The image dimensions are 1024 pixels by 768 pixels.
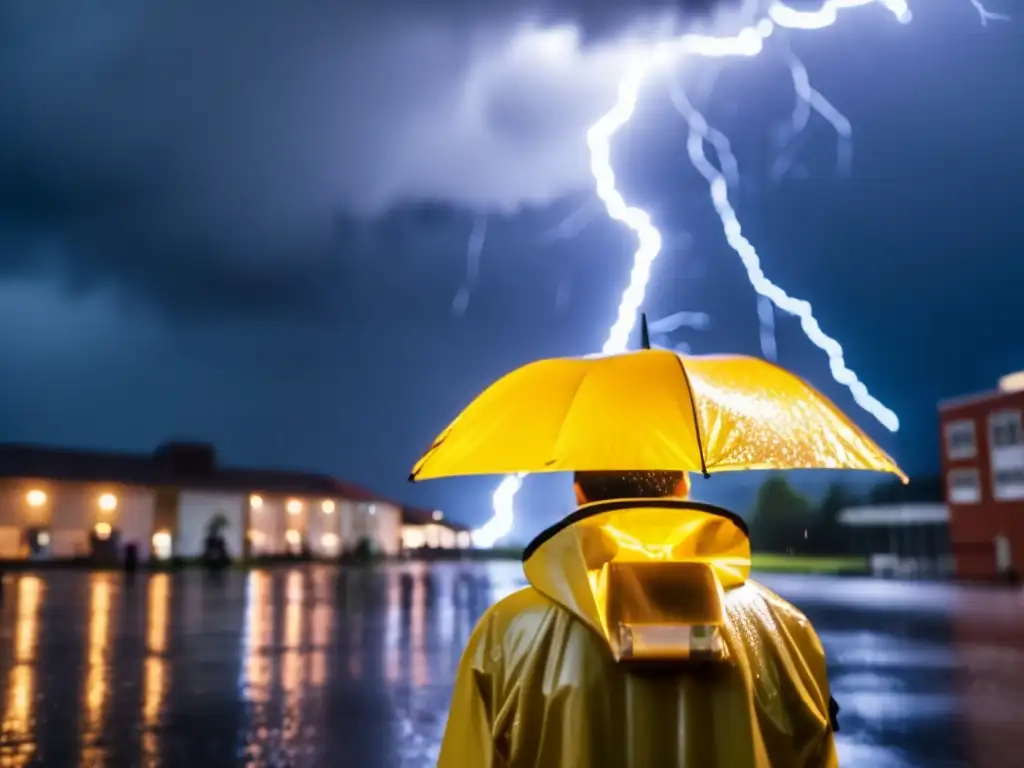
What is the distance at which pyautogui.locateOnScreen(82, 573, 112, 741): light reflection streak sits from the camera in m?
7.54

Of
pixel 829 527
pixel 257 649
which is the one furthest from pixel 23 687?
pixel 829 527

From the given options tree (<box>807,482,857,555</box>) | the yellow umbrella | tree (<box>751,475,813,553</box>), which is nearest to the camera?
the yellow umbrella

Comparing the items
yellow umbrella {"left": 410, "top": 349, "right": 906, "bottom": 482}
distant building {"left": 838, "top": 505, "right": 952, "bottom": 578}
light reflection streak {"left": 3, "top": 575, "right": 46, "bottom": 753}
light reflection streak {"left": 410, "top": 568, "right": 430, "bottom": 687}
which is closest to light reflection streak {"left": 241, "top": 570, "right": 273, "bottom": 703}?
light reflection streak {"left": 410, "top": 568, "right": 430, "bottom": 687}

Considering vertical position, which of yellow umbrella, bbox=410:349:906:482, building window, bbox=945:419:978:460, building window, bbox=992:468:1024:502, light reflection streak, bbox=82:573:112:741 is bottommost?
light reflection streak, bbox=82:573:112:741

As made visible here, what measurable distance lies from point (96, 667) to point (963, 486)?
41288 millimetres

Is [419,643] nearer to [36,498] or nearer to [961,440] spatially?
[961,440]

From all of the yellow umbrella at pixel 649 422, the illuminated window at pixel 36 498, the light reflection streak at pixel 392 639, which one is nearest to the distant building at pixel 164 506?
the illuminated window at pixel 36 498

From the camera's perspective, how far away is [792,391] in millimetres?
3330

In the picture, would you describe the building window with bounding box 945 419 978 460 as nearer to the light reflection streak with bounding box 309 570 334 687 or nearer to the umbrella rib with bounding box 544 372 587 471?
the light reflection streak with bounding box 309 570 334 687

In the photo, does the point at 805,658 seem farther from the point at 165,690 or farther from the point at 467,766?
the point at 165,690

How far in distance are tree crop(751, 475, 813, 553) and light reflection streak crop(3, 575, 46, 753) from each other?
2404 inches

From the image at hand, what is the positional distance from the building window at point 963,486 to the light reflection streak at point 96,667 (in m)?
36.0

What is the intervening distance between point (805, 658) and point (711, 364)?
139cm

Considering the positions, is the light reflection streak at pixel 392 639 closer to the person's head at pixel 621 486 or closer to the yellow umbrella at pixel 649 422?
the yellow umbrella at pixel 649 422
